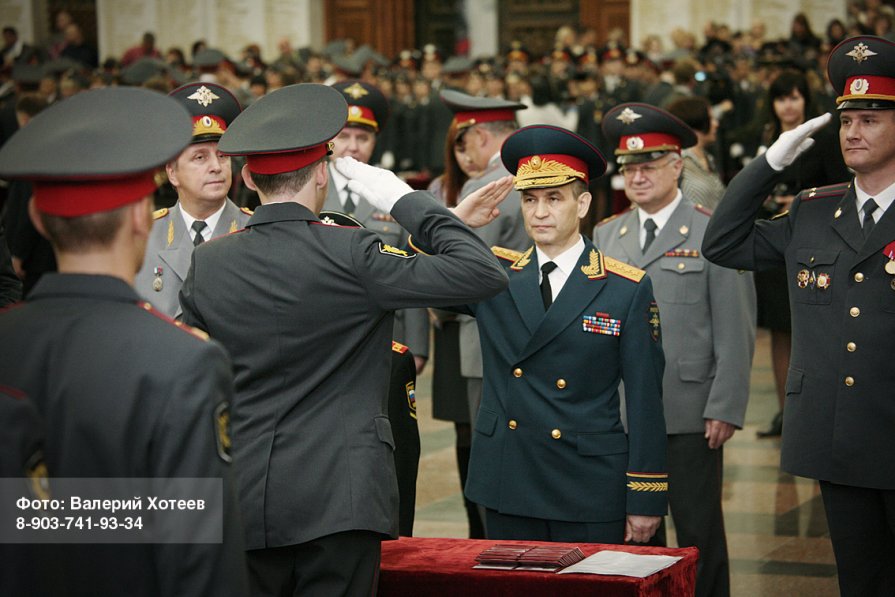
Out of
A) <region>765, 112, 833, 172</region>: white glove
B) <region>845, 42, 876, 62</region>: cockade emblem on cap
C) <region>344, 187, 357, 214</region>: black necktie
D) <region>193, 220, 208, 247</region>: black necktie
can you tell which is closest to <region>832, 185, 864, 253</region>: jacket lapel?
<region>765, 112, 833, 172</region>: white glove

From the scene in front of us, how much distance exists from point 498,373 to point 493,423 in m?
0.15

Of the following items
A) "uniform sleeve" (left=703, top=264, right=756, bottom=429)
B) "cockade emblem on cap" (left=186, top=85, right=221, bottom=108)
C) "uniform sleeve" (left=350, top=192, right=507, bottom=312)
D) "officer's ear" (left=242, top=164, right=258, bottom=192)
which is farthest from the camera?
"uniform sleeve" (left=703, top=264, right=756, bottom=429)

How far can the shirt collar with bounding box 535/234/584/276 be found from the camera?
3855 mm

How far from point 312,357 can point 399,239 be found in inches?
102

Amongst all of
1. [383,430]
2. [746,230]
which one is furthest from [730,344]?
[383,430]

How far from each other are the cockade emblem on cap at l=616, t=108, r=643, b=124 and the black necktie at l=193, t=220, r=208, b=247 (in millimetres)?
1658

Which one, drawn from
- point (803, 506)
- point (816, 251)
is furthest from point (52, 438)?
point (803, 506)

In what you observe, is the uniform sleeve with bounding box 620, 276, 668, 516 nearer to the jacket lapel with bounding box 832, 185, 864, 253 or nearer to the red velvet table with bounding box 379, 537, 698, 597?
the red velvet table with bounding box 379, 537, 698, 597

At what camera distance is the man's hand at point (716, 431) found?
172 inches

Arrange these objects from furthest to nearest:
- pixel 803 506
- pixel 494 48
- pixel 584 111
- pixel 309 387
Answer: pixel 494 48 < pixel 584 111 < pixel 803 506 < pixel 309 387

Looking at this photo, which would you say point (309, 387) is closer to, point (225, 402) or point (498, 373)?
point (225, 402)

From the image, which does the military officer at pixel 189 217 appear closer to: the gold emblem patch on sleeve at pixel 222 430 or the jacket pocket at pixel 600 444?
the jacket pocket at pixel 600 444

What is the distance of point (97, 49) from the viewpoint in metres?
25.3

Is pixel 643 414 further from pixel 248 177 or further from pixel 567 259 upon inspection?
pixel 248 177
